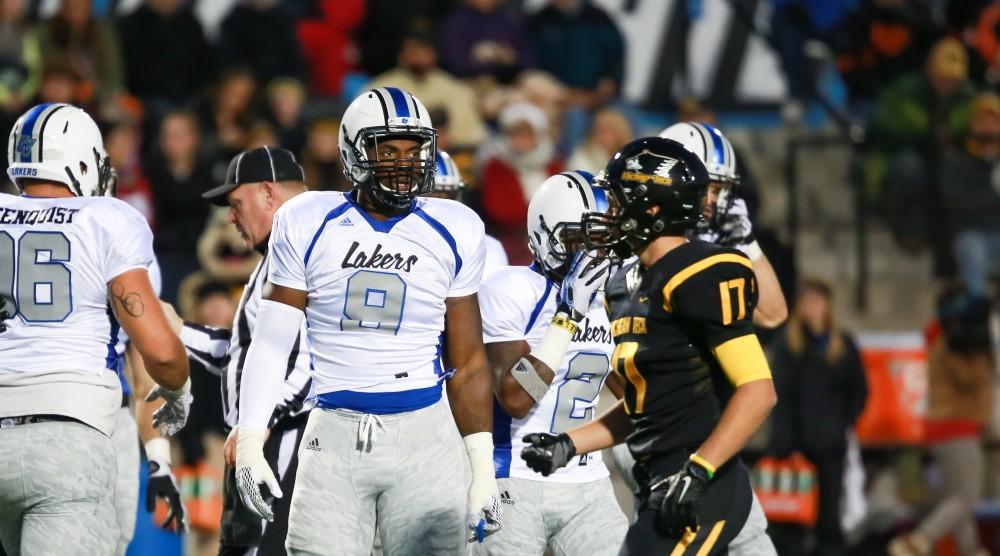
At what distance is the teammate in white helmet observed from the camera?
7.41m

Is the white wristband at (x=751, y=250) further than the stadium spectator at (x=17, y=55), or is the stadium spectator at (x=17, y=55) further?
the stadium spectator at (x=17, y=55)

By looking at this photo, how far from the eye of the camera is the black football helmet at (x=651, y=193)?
18.9 feet

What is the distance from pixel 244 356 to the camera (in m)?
6.92

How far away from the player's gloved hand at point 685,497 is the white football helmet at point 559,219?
5.16 ft

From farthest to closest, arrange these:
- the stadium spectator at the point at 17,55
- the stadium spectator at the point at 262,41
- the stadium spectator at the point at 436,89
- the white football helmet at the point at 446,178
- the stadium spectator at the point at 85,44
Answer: the stadium spectator at the point at 262,41, the stadium spectator at the point at 85,44, the stadium spectator at the point at 436,89, the stadium spectator at the point at 17,55, the white football helmet at the point at 446,178

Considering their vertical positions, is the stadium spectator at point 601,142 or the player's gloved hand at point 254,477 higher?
the stadium spectator at point 601,142

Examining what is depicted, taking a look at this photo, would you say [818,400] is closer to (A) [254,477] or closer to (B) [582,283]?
(B) [582,283]

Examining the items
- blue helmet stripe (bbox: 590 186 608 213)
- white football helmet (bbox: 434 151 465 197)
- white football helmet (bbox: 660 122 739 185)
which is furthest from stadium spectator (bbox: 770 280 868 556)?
blue helmet stripe (bbox: 590 186 608 213)

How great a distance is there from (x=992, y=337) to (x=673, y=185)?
683 centimetres

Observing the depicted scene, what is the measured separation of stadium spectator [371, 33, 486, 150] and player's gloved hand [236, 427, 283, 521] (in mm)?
7056

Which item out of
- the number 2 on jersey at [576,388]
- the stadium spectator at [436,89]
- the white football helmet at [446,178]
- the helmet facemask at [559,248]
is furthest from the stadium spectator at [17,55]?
the number 2 on jersey at [576,388]

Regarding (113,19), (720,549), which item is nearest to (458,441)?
(720,549)

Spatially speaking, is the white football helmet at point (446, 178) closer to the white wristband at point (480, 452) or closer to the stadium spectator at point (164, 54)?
the white wristband at point (480, 452)

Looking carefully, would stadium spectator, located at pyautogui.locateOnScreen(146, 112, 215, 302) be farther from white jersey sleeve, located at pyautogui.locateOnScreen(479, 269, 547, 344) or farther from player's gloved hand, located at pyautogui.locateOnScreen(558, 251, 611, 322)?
player's gloved hand, located at pyautogui.locateOnScreen(558, 251, 611, 322)
